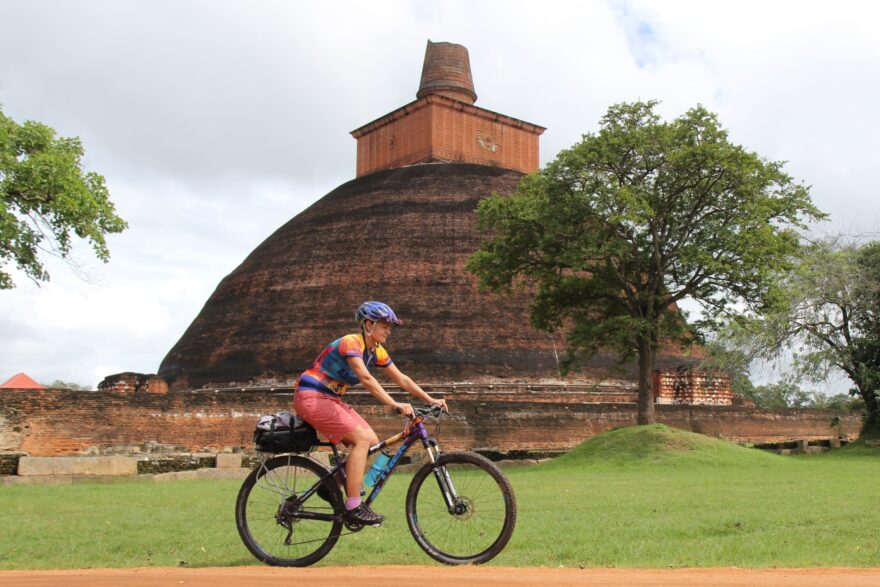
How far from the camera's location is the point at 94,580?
3.82 m

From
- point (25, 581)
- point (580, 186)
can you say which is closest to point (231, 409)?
point (580, 186)

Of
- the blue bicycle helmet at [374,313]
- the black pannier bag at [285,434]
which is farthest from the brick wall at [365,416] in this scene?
the blue bicycle helmet at [374,313]

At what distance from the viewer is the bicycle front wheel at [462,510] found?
4.55m

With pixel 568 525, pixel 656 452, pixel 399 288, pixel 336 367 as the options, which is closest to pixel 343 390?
pixel 336 367

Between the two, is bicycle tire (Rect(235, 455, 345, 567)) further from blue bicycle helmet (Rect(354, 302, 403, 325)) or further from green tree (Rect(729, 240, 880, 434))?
green tree (Rect(729, 240, 880, 434))

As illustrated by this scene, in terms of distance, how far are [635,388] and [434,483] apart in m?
21.0

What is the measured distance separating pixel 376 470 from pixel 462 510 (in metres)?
Result: 0.51

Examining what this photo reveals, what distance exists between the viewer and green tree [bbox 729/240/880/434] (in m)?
20.3

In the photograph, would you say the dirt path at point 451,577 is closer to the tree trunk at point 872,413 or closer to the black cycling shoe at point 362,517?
the black cycling shoe at point 362,517

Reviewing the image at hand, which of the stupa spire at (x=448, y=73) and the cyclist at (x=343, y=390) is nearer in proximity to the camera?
the cyclist at (x=343, y=390)

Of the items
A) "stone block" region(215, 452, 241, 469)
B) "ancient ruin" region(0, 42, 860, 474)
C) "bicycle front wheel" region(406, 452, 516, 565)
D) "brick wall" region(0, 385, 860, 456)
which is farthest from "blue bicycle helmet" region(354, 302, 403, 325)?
"ancient ruin" region(0, 42, 860, 474)

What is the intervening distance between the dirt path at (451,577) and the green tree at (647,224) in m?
12.5

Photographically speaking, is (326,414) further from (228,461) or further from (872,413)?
(872,413)

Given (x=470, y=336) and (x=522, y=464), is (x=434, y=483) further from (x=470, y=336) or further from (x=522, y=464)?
(x=470, y=336)
